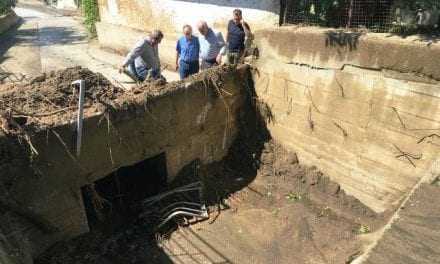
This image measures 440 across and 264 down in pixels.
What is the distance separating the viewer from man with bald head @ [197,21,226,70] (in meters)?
8.63

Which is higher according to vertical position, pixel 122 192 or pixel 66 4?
pixel 66 4

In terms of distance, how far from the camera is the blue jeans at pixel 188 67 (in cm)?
881

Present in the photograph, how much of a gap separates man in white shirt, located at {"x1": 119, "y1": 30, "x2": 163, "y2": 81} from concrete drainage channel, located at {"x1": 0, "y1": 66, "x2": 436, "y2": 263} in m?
0.78

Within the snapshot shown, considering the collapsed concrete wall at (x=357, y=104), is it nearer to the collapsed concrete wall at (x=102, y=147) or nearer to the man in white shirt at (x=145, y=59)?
the collapsed concrete wall at (x=102, y=147)

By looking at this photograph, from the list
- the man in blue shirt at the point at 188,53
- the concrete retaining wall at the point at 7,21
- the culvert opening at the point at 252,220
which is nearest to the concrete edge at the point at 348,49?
the culvert opening at the point at 252,220

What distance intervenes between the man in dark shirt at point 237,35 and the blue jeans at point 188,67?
0.83m

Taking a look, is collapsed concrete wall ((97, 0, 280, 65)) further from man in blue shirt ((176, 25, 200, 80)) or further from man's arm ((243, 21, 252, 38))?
man in blue shirt ((176, 25, 200, 80))

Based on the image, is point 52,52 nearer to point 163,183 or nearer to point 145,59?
point 145,59

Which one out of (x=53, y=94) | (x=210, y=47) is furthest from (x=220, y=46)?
(x=53, y=94)

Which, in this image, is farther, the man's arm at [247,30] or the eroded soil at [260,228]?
the man's arm at [247,30]

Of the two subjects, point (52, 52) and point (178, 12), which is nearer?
point (178, 12)

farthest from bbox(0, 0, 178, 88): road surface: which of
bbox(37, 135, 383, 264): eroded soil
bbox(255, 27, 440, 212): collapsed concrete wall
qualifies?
bbox(255, 27, 440, 212): collapsed concrete wall

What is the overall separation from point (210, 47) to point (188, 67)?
71 centimetres

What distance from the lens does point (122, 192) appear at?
27.6ft
